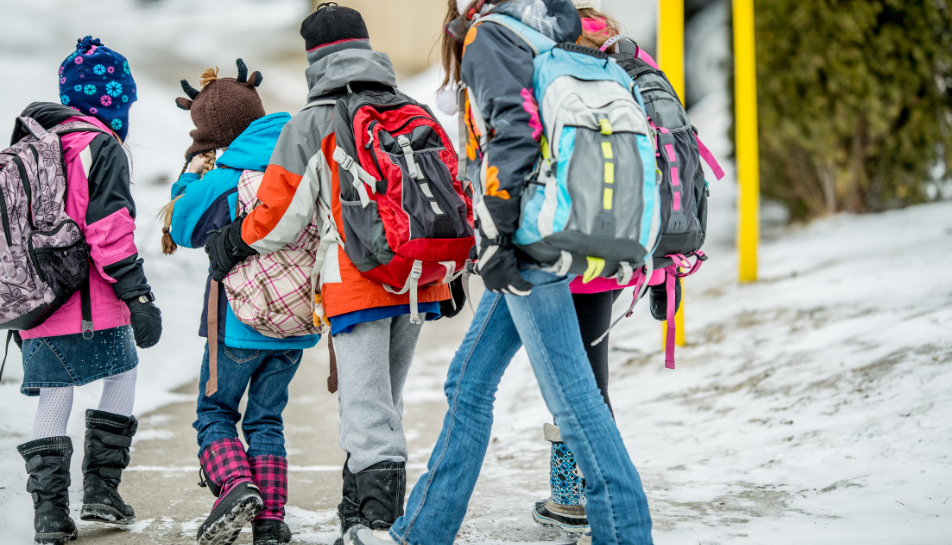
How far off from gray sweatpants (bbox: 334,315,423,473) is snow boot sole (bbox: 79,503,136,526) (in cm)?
101

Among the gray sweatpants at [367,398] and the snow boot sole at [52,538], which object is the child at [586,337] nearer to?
the gray sweatpants at [367,398]

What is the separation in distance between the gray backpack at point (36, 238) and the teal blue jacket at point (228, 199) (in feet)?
1.19

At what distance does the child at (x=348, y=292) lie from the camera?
2.56 meters

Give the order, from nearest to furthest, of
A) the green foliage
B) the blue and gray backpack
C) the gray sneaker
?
the blue and gray backpack
the gray sneaker
the green foliage

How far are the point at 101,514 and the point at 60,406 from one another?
16.5 inches

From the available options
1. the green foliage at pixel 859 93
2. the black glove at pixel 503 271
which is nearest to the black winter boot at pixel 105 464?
the black glove at pixel 503 271

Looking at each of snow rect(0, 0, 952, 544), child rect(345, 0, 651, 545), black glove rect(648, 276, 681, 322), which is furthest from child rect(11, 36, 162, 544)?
black glove rect(648, 276, 681, 322)

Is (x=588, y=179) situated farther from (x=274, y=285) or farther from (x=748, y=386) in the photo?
(x=748, y=386)

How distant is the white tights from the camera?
9.46 feet

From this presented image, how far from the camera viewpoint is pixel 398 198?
8.00ft

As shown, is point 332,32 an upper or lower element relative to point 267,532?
upper

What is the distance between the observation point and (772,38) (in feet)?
29.9

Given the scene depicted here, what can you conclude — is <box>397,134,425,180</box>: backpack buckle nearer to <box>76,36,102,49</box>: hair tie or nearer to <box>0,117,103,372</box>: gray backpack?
<box>0,117,103,372</box>: gray backpack

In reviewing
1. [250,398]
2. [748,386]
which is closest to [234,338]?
[250,398]
